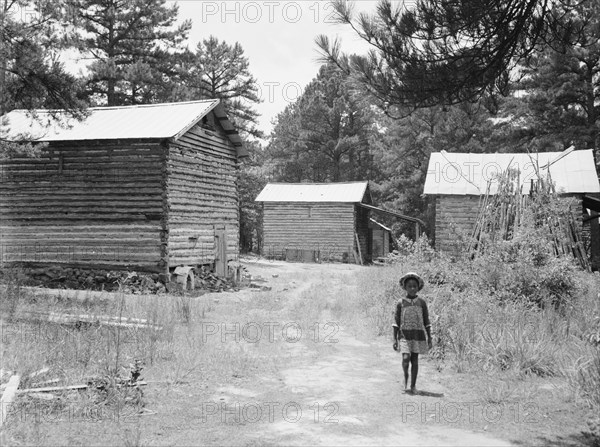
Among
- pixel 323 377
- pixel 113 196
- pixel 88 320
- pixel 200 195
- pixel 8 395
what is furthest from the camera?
pixel 200 195

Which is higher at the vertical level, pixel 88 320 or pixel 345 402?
pixel 88 320

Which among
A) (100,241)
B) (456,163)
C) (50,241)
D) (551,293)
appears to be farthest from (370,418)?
(456,163)

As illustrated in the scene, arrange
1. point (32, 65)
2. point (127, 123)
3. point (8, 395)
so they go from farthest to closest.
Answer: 1. point (127, 123)
2. point (32, 65)
3. point (8, 395)

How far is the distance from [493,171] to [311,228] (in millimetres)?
14929

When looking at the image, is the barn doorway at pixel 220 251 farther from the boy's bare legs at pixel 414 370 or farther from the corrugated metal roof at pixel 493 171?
the boy's bare legs at pixel 414 370

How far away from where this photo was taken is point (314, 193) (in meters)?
36.8

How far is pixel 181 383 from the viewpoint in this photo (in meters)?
7.00

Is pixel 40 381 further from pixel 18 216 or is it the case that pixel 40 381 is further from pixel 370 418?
pixel 18 216

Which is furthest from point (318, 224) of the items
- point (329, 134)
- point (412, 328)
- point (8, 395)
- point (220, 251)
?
point (8, 395)

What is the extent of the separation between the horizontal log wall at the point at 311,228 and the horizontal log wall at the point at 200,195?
46.6ft

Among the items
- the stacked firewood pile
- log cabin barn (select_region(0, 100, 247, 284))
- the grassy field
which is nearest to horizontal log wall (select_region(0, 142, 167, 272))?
log cabin barn (select_region(0, 100, 247, 284))

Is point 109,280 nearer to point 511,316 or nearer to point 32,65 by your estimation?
point 32,65

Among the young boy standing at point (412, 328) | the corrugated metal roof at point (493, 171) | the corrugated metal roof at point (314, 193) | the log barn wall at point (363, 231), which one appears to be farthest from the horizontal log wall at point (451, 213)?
the young boy standing at point (412, 328)

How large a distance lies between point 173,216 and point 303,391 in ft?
37.1
